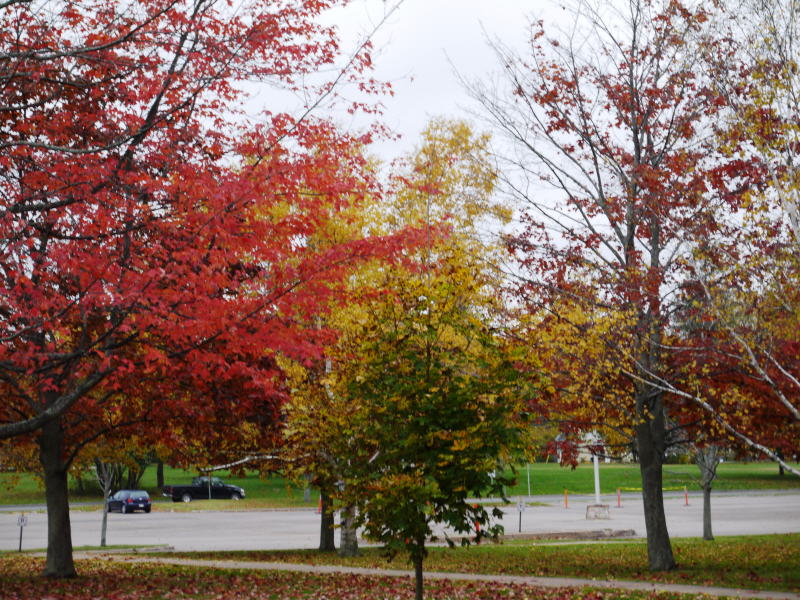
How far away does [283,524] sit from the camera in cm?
3362

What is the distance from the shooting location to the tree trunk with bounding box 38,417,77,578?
47.9 feet

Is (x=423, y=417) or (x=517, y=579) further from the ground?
(x=423, y=417)

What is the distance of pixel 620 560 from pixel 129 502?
2979 cm

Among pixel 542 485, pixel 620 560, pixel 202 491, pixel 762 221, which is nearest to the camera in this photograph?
pixel 762 221

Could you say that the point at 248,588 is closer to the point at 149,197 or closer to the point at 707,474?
the point at 149,197

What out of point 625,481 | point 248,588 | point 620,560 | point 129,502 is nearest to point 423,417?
point 248,588

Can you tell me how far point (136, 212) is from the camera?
966cm

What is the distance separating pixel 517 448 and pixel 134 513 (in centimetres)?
3644

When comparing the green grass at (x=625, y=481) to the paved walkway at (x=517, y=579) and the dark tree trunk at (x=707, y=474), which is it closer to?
the dark tree trunk at (x=707, y=474)

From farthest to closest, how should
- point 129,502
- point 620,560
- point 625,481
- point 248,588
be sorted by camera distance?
point 625,481 → point 129,502 → point 620,560 → point 248,588

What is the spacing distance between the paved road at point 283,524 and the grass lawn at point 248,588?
30.6 ft

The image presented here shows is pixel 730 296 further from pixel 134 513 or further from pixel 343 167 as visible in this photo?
pixel 134 513

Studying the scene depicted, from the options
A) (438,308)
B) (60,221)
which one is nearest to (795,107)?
(438,308)

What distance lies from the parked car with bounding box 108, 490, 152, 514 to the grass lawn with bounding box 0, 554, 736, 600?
26.8 meters
